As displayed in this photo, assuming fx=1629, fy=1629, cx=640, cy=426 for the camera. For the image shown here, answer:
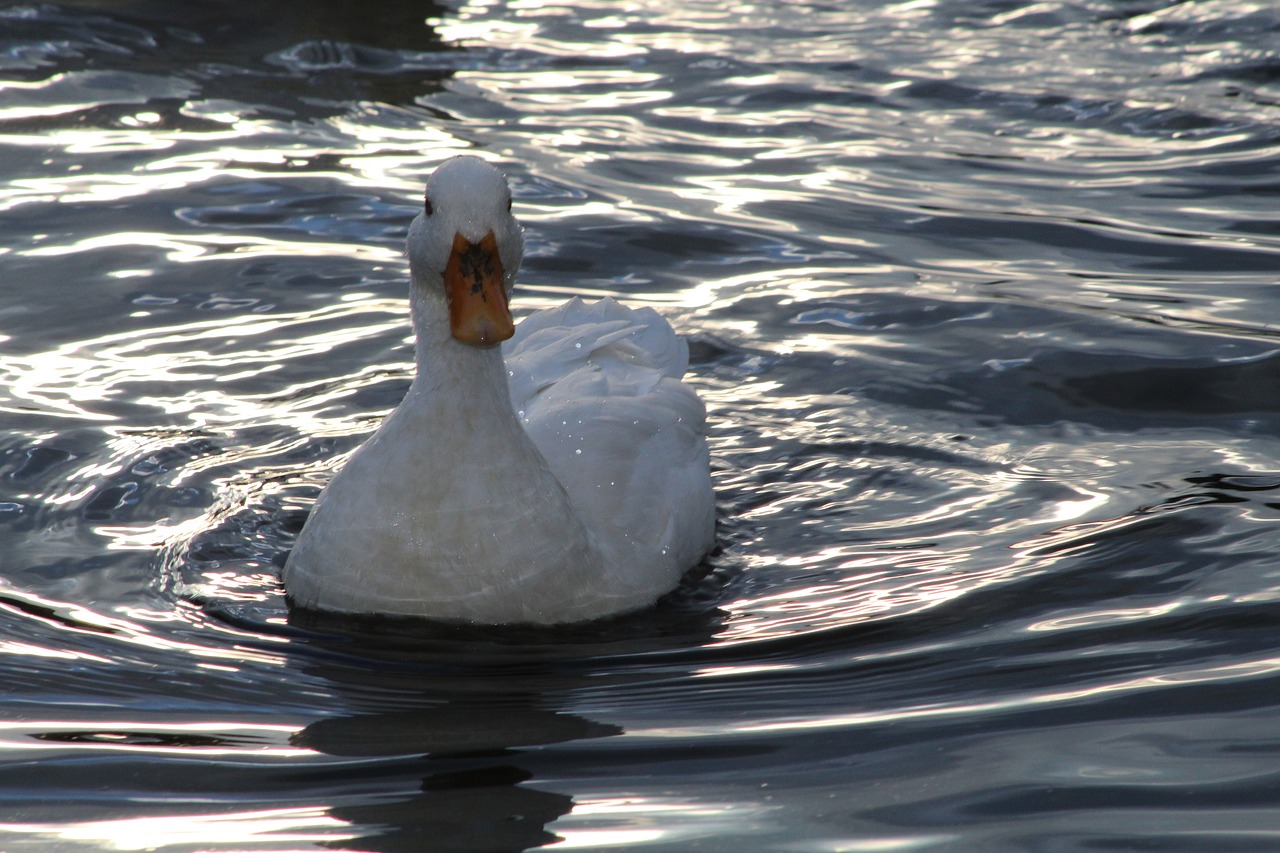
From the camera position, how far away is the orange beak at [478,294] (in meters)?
4.56

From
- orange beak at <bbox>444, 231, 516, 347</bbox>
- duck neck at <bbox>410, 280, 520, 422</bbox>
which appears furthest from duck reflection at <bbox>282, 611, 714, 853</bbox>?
orange beak at <bbox>444, 231, 516, 347</bbox>

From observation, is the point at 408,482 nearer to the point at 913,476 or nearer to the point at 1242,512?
the point at 913,476

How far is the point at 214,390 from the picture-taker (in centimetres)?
675

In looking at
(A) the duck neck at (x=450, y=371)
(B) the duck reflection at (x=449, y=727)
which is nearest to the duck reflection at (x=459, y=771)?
(B) the duck reflection at (x=449, y=727)

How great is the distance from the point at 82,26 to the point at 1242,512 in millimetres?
8770

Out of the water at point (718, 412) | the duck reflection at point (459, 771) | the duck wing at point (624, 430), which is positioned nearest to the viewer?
the duck reflection at point (459, 771)

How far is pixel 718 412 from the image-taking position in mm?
→ 6781

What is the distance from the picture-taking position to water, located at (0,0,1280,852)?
3857 mm

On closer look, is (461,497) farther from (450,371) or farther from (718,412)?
(718,412)

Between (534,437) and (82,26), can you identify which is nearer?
(534,437)

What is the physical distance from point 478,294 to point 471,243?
0.47 feet

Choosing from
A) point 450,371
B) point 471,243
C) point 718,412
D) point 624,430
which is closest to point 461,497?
point 450,371

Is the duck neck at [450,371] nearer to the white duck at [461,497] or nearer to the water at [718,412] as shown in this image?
the white duck at [461,497]

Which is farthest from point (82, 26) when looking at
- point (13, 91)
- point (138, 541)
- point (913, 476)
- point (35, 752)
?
point (35, 752)
